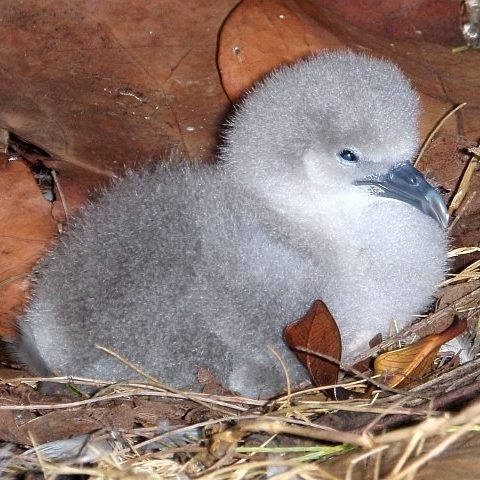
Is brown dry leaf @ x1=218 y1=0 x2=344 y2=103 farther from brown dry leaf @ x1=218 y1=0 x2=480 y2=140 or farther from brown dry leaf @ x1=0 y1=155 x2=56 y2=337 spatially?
brown dry leaf @ x1=0 y1=155 x2=56 y2=337

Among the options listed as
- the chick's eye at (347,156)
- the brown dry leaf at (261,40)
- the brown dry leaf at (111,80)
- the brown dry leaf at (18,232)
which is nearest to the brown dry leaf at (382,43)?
the brown dry leaf at (261,40)

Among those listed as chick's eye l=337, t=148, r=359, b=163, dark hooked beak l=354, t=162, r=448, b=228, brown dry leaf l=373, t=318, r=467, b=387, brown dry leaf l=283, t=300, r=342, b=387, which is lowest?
brown dry leaf l=373, t=318, r=467, b=387

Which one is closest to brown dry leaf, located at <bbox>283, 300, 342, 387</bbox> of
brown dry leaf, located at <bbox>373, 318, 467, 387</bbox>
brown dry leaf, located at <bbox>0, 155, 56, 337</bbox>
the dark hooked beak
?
brown dry leaf, located at <bbox>373, 318, 467, 387</bbox>

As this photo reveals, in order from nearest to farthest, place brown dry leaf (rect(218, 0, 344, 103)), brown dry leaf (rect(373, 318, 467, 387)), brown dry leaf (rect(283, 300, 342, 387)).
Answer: brown dry leaf (rect(283, 300, 342, 387)), brown dry leaf (rect(373, 318, 467, 387)), brown dry leaf (rect(218, 0, 344, 103))

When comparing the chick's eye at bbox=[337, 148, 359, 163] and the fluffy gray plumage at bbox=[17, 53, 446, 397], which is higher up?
the chick's eye at bbox=[337, 148, 359, 163]

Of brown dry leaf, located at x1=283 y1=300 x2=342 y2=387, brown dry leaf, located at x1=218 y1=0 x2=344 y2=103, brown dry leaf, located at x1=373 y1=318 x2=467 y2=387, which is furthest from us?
brown dry leaf, located at x1=218 y1=0 x2=344 y2=103

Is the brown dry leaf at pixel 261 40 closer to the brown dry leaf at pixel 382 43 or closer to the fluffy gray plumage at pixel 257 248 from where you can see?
the brown dry leaf at pixel 382 43

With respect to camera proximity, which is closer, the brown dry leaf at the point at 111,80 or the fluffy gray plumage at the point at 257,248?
the fluffy gray plumage at the point at 257,248
